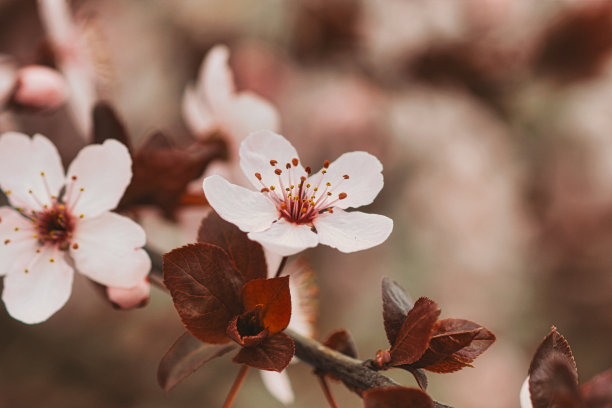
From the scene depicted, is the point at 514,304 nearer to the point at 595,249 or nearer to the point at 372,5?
the point at 595,249

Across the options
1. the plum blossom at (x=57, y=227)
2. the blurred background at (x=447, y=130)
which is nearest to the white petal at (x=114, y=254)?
the plum blossom at (x=57, y=227)

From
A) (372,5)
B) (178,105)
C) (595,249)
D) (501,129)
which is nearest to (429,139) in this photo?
(501,129)

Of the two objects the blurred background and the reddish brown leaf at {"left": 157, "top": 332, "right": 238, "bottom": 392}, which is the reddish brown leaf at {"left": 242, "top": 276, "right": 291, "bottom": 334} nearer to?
the reddish brown leaf at {"left": 157, "top": 332, "right": 238, "bottom": 392}

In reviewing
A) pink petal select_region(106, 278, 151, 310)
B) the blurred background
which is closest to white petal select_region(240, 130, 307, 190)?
pink petal select_region(106, 278, 151, 310)

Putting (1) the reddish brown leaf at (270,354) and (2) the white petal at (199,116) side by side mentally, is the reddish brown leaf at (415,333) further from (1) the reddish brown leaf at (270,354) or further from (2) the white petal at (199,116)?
(2) the white petal at (199,116)

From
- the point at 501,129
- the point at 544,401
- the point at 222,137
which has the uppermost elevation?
→ the point at 501,129

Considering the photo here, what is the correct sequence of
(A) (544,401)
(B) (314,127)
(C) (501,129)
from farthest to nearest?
(C) (501,129), (B) (314,127), (A) (544,401)

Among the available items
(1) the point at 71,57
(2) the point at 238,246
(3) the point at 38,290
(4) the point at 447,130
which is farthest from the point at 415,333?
(4) the point at 447,130
